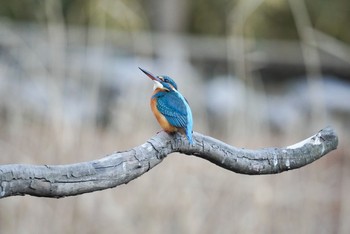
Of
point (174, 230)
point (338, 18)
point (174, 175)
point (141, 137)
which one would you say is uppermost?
point (338, 18)

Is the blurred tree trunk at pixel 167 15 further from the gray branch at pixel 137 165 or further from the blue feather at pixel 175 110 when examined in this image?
the gray branch at pixel 137 165

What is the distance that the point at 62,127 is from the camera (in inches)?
141

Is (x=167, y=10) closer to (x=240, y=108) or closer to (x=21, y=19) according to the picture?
(x=21, y=19)

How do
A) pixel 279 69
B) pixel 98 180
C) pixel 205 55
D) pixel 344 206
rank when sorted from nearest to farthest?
pixel 98 180
pixel 344 206
pixel 205 55
pixel 279 69

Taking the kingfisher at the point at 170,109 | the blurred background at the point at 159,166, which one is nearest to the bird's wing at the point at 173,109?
the kingfisher at the point at 170,109

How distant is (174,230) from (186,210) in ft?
0.39

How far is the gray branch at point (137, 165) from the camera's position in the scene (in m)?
1.12

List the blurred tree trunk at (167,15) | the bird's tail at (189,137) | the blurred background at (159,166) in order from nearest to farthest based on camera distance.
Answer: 1. the bird's tail at (189,137)
2. the blurred background at (159,166)
3. the blurred tree trunk at (167,15)

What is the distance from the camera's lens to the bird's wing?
151cm

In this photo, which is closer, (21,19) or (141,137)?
(141,137)

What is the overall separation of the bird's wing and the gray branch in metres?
0.06

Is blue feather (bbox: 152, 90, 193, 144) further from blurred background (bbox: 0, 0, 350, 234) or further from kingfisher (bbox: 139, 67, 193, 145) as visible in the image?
blurred background (bbox: 0, 0, 350, 234)

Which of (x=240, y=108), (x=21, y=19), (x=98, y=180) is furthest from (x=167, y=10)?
(x=98, y=180)

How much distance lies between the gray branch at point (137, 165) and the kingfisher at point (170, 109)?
4 centimetres
